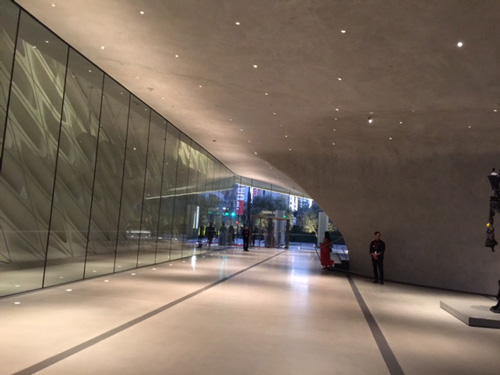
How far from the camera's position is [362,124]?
400 inches

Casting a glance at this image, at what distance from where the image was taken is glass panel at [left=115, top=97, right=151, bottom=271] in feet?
37.9

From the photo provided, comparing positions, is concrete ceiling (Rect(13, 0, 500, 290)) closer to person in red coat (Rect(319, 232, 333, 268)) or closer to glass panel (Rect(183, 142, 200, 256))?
person in red coat (Rect(319, 232, 333, 268))

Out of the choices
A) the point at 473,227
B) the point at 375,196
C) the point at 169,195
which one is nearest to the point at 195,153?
the point at 169,195

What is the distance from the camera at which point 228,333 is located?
5066 millimetres

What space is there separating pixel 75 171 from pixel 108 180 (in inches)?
46.9

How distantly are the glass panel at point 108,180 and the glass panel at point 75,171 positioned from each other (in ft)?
0.81

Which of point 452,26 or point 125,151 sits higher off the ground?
point 452,26

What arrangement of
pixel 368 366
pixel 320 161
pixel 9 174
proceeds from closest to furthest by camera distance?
pixel 368 366 < pixel 9 174 < pixel 320 161

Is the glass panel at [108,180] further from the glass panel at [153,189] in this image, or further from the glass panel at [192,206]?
the glass panel at [192,206]

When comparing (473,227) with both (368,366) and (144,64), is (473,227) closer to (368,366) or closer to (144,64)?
(368,366)

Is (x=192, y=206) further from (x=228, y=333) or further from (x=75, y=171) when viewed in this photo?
(x=228, y=333)

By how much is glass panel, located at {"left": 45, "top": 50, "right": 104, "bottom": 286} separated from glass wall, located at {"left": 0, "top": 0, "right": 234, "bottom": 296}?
3 centimetres

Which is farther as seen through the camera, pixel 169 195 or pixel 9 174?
pixel 169 195

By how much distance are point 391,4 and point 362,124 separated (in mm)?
5214
